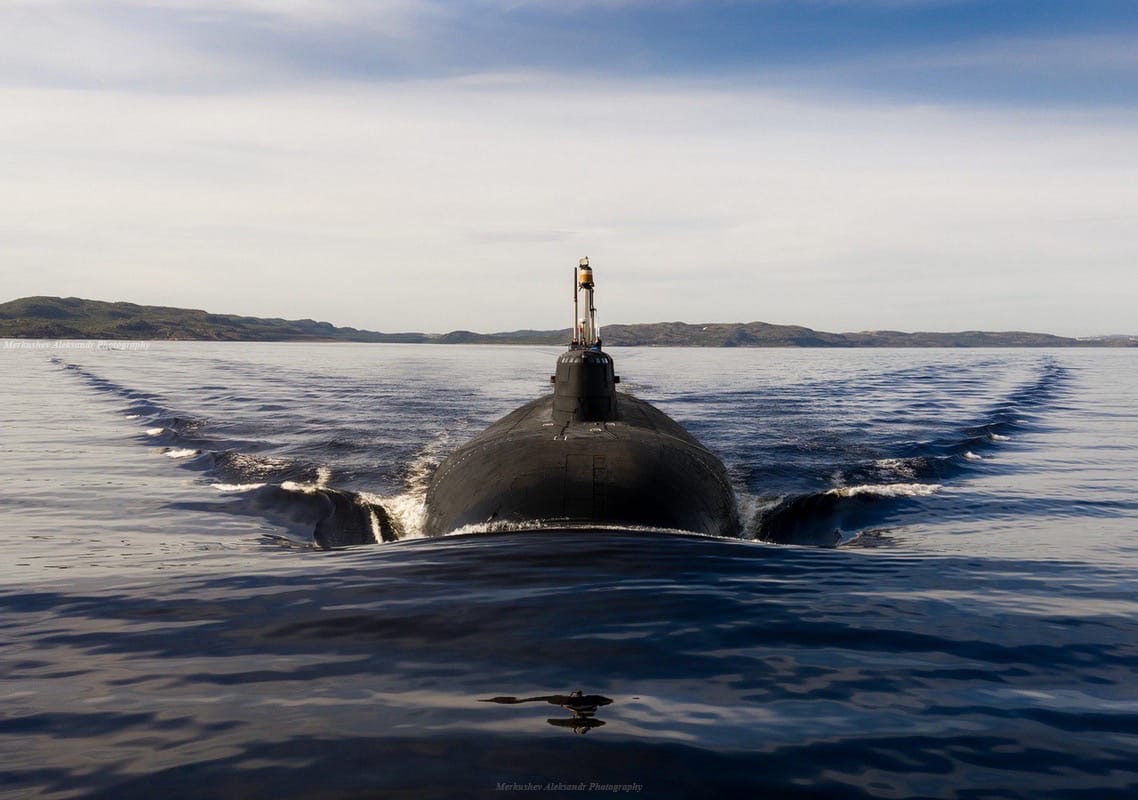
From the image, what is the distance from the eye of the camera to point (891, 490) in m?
23.0

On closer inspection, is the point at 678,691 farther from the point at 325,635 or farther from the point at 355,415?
the point at 355,415

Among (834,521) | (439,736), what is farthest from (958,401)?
(439,736)

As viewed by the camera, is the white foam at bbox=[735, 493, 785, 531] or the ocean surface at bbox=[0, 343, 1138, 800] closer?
the ocean surface at bbox=[0, 343, 1138, 800]

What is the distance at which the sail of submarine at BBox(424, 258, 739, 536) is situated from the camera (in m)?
15.1

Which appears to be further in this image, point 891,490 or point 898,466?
point 898,466

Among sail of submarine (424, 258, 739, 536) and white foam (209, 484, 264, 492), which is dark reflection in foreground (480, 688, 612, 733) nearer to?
sail of submarine (424, 258, 739, 536)

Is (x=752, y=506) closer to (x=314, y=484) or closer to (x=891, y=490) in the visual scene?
(x=891, y=490)

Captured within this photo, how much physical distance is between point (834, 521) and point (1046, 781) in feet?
48.9

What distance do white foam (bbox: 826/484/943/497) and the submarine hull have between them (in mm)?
4809

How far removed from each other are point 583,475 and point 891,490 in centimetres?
1131

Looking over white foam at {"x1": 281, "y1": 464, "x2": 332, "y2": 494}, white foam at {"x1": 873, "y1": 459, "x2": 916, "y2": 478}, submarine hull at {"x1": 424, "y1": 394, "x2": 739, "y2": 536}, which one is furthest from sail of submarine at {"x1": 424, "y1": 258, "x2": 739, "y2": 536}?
white foam at {"x1": 873, "y1": 459, "x2": 916, "y2": 478}

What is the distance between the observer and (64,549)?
1405 cm

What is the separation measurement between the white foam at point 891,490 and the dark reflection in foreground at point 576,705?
668 inches

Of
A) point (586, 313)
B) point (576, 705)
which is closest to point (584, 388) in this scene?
point (586, 313)
